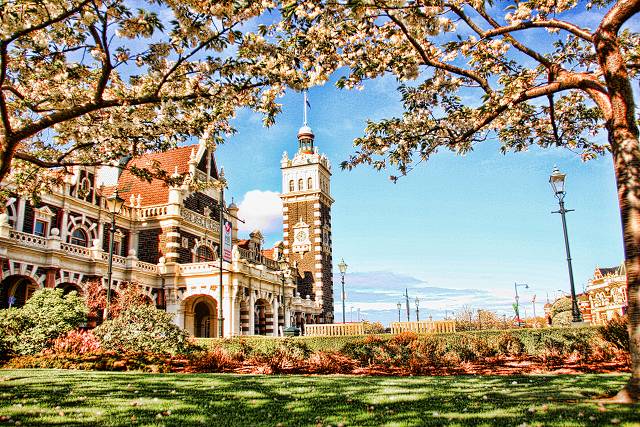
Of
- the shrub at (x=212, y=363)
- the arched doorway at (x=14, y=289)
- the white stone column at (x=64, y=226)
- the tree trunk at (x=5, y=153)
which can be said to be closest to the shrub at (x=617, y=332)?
the shrub at (x=212, y=363)

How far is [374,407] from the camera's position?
7395 mm

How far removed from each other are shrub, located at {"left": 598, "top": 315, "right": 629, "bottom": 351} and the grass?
457 centimetres

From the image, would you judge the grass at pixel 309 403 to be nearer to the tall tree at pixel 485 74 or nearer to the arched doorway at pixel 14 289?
the tall tree at pixel 485 74

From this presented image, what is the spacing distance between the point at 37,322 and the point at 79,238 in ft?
40.0

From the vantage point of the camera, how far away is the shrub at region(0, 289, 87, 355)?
1773 cm

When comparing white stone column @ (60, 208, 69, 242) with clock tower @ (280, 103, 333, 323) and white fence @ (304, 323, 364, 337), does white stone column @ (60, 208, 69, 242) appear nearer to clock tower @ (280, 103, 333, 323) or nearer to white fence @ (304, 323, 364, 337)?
white fence @ (304, 323, 364, 337)

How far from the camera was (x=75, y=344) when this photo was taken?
57.5 ft

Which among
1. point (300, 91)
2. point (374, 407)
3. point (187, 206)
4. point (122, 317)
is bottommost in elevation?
point (374, 407)

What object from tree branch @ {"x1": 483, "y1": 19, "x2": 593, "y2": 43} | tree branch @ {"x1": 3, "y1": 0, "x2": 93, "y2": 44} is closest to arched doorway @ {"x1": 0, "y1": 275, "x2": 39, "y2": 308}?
tree branch @ {"x1": 3, "y1": 0, "x2": 93, "y2": 44}

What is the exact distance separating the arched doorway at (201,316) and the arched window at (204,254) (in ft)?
10.7

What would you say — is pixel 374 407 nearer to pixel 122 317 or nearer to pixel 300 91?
pixel 300 91

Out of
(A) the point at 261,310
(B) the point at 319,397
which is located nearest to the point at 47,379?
(B) the point at 319,397

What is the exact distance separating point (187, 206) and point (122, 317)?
18299 millimetres

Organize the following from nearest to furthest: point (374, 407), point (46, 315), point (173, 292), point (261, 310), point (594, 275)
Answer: point (374, 407), point (46, 315), point (173, 292), point (261, 310), point (594, 275)
